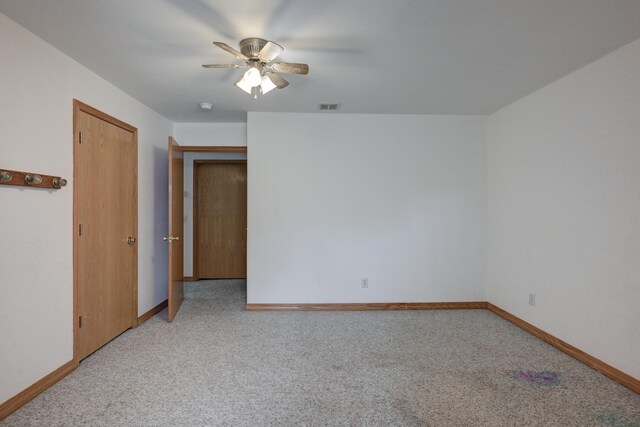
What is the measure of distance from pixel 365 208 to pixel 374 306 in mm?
1217

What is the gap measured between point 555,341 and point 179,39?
13.0 feet

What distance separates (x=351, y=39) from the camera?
7.36ft

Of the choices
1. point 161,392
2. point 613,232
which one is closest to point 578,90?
point 613,232

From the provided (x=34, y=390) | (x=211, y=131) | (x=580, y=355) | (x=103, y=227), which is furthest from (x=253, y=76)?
(x=580, y=355)

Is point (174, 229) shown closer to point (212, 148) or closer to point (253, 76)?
point (212, 148)

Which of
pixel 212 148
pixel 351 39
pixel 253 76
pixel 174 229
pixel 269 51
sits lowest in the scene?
pixel 174 229

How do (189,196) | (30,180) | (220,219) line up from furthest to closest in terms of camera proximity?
(220,219)
(189,196)
(30,180)

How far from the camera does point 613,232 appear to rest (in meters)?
2.46

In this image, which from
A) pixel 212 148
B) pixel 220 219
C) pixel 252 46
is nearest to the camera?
pixel 252 46

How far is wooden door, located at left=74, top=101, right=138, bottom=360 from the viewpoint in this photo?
264cm

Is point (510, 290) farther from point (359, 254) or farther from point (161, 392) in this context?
point (161, 392)

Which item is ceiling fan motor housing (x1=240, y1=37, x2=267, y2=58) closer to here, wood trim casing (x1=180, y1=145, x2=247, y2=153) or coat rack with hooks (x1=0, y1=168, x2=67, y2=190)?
coat rack with hooks (x1=0, y1=168, x2=67, y2=190)

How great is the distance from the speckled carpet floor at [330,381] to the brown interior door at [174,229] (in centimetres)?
35

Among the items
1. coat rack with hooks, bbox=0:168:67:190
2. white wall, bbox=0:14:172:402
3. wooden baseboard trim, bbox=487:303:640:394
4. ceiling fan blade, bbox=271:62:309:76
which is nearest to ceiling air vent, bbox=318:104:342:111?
ceiling fan blade, bbox=271:62:309:76
